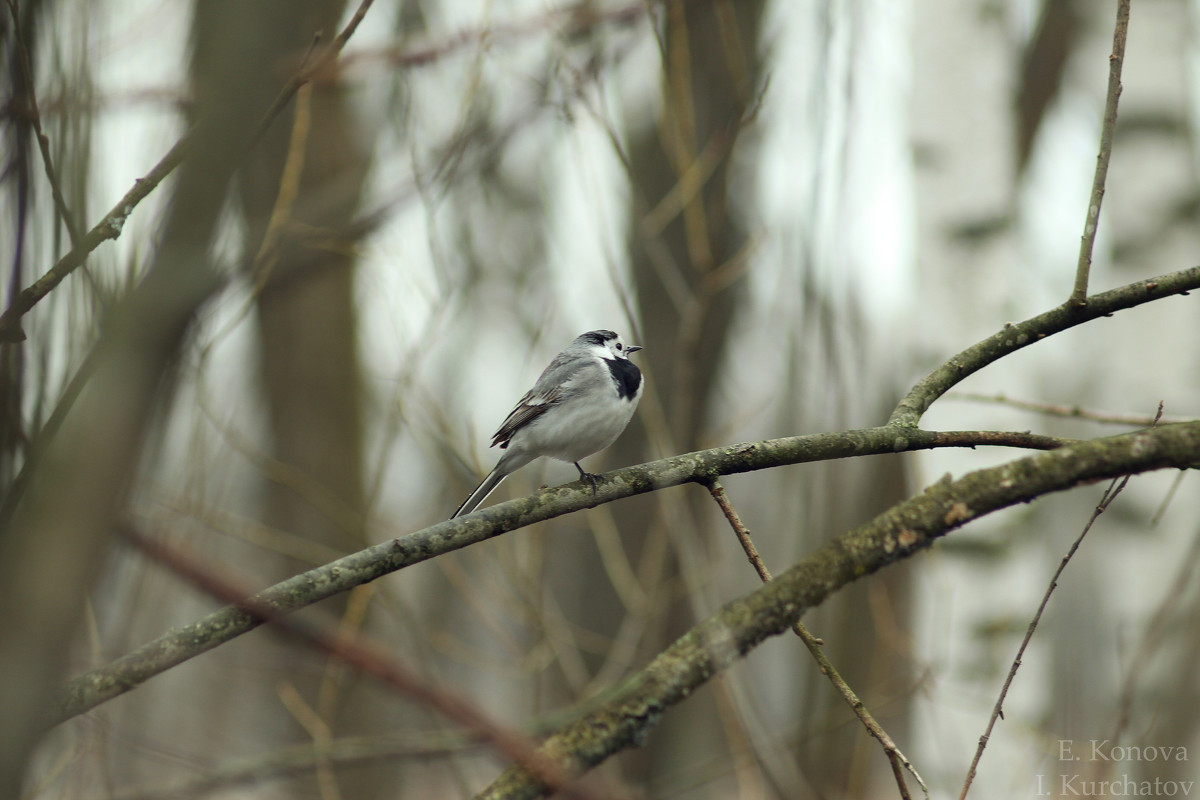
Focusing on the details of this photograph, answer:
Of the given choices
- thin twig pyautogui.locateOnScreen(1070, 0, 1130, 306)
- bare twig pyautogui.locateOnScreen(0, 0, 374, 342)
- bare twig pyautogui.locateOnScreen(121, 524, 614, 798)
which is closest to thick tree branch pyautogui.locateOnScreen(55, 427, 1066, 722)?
thin twig pyautogui.locateOnScreen(1070, 0, 1130, 306)

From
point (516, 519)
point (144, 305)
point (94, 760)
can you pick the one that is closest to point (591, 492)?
point (516, 519)

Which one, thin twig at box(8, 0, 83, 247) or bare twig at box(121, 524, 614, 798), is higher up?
thin twig at box(8, 0, 83, 247)

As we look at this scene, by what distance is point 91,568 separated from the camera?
2.92 ft

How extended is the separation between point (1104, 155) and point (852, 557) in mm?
1444

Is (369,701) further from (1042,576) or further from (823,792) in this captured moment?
(1042,576)

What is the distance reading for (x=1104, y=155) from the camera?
7.51 ft

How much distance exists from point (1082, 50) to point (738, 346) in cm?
383

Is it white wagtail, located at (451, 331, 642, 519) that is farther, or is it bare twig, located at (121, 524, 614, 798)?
white wagtail, located at (451, 331, 642, 519)

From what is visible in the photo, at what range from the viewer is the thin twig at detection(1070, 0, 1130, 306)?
2.26 metres

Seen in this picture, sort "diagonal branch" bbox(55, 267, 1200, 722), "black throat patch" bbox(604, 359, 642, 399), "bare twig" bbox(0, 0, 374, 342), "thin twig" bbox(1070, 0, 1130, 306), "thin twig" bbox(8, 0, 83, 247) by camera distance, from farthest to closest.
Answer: "black throat patch" bbox(604, 359, 642, 399) → "thin twig" bbox(1070, 0, 1130, 306) → "diagonal branch" bbox(55, 267, 1200, 722) → "thin twig" bbox(8, 0, 83, 247) → "bare twig" bbox(0, 0, 374, 342)

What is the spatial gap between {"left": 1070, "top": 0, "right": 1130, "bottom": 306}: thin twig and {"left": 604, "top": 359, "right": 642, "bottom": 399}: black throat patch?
2.50 meters

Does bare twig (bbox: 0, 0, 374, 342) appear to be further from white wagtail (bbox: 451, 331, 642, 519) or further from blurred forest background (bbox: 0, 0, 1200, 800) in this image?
white wagtail (bbox: 451, 331, 642, 519)

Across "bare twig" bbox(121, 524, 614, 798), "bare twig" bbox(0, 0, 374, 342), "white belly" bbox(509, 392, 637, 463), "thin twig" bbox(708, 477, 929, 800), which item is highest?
"white belly" bbox(509, 392, 637, 463)

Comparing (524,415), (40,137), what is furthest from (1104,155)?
(524,415)
